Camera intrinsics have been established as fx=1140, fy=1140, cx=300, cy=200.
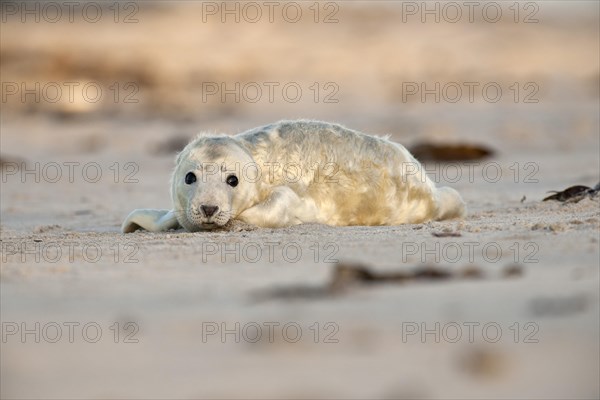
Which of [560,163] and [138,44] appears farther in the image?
[138,44]

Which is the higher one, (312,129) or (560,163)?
(312,129)

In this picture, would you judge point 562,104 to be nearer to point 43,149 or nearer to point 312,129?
point 43,149

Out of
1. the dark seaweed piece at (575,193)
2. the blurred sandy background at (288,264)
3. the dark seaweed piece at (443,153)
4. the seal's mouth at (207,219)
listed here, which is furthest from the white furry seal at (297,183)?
the dark seaweed piece at (443,153)

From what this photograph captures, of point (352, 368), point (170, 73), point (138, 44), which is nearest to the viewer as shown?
point (352, 368)

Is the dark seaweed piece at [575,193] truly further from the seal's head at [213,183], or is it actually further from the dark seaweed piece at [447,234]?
the seal's head at [213,183]

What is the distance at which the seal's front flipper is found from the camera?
812 cm

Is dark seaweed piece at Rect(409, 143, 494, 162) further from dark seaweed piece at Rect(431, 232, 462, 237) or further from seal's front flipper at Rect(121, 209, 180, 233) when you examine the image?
dark seaweed piece at Rect(431, 232, 462, 237)

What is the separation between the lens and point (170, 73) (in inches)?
1144

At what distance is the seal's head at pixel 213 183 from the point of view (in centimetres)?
753

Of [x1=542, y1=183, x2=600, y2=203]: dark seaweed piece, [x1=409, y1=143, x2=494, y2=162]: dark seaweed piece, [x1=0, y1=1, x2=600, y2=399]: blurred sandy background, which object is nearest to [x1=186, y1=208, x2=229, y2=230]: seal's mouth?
[x1=0, y1=1, x2=600, y2=399]: blurred sandy background

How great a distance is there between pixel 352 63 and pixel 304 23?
14.7 meters

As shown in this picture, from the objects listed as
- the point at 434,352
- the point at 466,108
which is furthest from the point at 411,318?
the point at 466,108

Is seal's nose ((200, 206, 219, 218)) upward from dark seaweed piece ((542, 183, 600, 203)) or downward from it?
upward

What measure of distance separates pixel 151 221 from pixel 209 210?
890 mm
